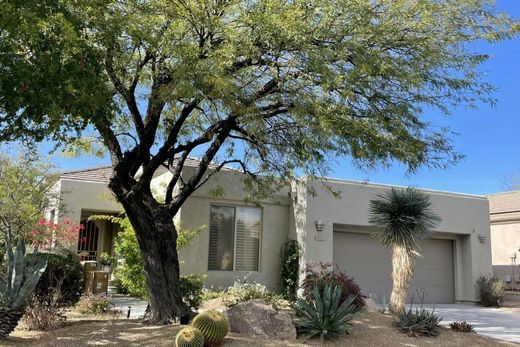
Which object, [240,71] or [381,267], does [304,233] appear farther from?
[240,71]

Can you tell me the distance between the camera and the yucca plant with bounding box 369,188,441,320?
464 inches

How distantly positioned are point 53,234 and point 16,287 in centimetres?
849

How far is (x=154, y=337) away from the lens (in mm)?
8727

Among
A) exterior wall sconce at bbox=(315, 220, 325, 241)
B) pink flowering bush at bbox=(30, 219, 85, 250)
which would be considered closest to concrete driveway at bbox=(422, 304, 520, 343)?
exterior wall sconce at bbox=(315, 220, 325, 241)

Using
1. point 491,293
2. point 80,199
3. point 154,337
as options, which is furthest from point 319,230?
point 154,337

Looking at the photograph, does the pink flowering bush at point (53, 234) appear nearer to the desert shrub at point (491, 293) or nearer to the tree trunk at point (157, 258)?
the tree trunk at point (157, 258)

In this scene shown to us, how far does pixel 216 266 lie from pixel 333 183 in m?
4.97

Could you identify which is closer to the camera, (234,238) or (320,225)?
(234,238)

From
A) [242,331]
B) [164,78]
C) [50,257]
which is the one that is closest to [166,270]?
[242,331]

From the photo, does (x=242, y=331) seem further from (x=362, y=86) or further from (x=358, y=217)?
(x=358, y=217)

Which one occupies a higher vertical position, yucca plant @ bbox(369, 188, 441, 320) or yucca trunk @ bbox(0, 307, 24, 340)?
yucca plant @ bbox(369, 188, 441, 320)

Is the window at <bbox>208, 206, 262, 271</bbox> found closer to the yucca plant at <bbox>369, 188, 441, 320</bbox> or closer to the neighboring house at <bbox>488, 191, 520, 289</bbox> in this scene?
the yucca plant at <bbox>369, 188, 441, 320</bbox>

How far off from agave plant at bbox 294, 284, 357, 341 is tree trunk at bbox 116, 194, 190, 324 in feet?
7.58

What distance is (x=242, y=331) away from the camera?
9.42m
